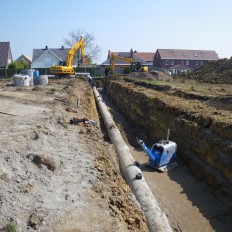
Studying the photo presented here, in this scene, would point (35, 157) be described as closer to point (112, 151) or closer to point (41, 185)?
point (41, 185)

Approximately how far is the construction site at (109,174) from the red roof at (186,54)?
6470cm

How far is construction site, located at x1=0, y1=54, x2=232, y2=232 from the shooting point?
5.16 m

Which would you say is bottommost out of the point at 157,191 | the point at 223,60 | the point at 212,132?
the point at 157,191

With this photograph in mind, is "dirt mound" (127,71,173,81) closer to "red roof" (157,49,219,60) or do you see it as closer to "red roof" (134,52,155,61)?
"red roof" (157,49,219,60)

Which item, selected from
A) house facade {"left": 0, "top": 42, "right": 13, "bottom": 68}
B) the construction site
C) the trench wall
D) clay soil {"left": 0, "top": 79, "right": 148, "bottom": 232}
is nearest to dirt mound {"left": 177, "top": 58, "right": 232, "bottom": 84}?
the trench wall

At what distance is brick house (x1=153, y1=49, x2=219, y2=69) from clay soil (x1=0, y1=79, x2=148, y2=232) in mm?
70921

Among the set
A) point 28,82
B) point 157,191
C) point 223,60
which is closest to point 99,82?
point 223,60

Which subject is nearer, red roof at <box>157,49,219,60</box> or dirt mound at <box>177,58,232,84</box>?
dirt mound at <box>177,58,232,84</box>

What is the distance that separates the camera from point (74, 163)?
7.19 meters

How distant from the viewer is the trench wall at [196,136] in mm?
9805

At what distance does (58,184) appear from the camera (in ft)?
19.7

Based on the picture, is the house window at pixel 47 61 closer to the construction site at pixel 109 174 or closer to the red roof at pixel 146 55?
the red roof at pixel 146 55

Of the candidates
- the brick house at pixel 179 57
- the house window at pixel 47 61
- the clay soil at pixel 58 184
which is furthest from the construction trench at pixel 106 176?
the brick house at pixel 179 57

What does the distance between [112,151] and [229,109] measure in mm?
5337
